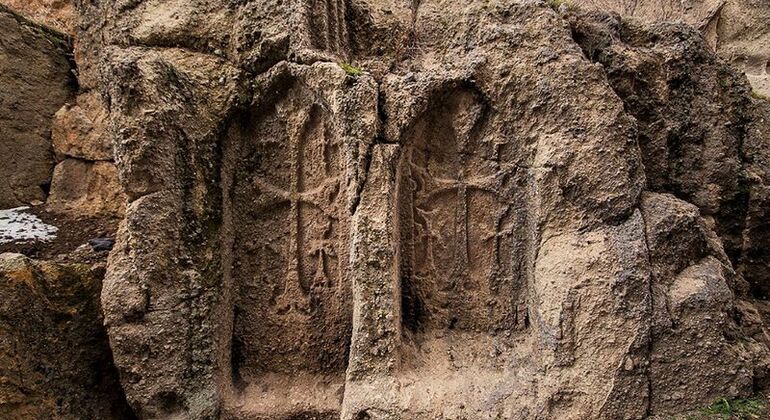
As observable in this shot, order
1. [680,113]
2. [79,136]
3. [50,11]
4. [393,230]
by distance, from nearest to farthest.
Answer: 1. [393,230]
2. [680,113]
3. [79,136]
4. [50,11]

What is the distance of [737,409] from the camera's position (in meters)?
2.76

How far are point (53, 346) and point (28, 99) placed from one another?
2867mm

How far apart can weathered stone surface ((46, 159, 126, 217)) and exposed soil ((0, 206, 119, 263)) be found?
4.5 inches

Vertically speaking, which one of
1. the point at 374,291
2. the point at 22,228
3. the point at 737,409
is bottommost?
the point at 737,409

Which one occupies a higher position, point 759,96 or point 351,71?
point 759,96

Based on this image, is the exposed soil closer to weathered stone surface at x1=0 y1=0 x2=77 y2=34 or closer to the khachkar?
the khachkar

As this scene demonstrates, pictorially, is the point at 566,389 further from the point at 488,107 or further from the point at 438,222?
the point at 488,107

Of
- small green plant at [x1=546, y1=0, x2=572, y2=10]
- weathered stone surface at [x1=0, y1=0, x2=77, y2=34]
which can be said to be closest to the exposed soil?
weathered stone surface at [x1=0, y1=0, x2=77, y2=34]

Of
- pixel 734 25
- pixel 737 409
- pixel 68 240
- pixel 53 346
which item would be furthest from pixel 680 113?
pixel 68 240

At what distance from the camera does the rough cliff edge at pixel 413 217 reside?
2822 millimetres

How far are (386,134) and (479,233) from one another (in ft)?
3.00

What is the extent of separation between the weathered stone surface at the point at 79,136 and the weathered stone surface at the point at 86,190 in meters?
0.08

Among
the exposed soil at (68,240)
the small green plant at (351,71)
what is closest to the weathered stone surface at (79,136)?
the exposed soil at (68,240)

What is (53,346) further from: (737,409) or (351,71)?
(737,409)
